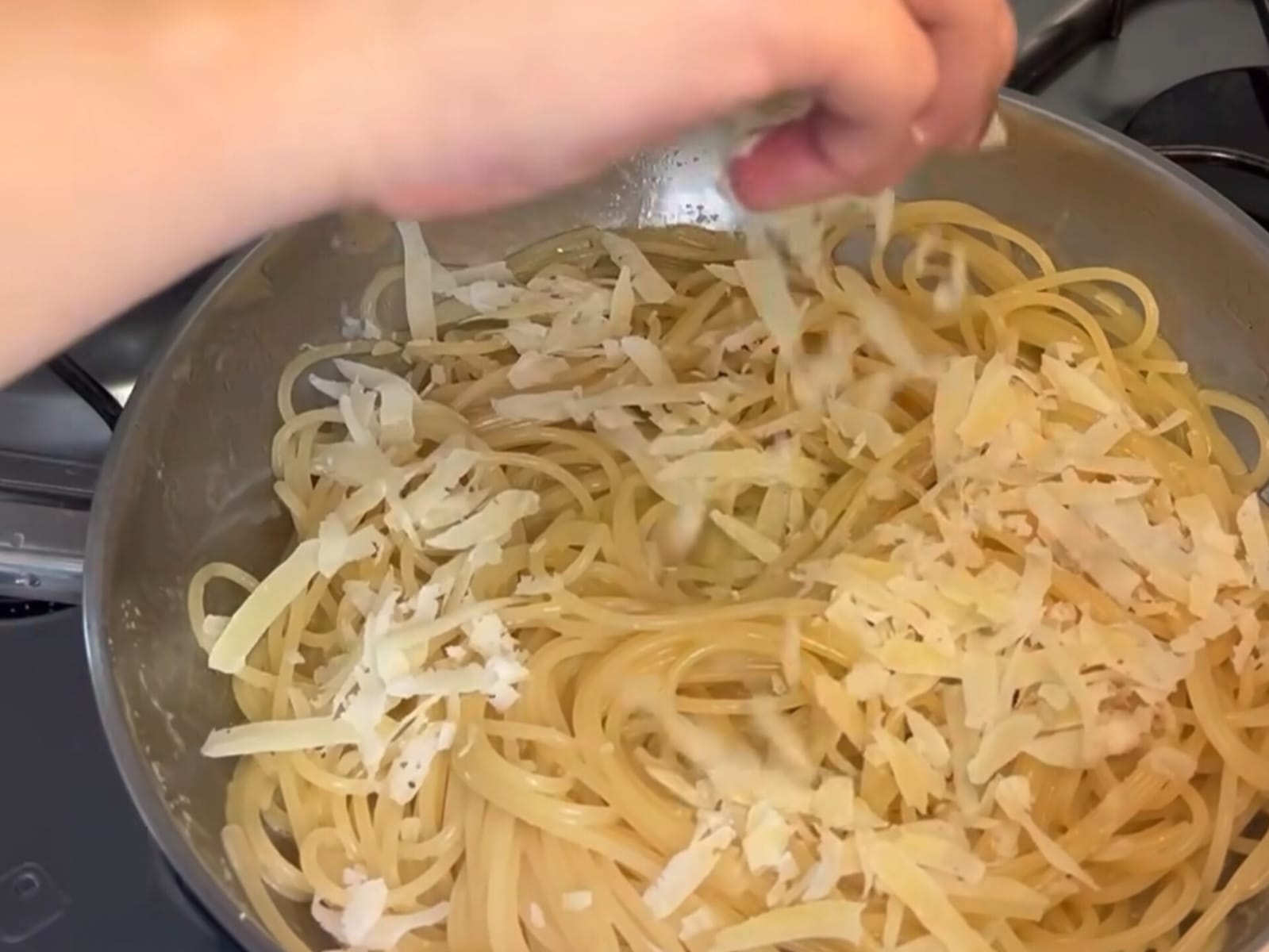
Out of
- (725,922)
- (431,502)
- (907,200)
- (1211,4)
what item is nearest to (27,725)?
(431,502)

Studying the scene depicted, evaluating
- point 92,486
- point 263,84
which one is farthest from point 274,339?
point 263,84

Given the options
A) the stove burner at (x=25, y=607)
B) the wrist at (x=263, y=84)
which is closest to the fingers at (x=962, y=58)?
the wrist at (x=263, y=84)

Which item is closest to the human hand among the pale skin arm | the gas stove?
the pale skin arm

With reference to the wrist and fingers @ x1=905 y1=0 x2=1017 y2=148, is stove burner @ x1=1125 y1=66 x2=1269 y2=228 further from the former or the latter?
the wrist

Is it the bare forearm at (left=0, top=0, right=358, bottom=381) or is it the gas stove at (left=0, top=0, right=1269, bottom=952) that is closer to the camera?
the bare forearm at (left=0, top=0, right=358, bottom=381)

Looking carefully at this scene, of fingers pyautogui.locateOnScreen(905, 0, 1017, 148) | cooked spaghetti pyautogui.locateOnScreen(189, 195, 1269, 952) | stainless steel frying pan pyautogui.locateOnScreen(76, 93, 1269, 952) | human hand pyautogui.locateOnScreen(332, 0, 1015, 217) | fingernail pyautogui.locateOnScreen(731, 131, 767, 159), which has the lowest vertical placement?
cooked spaghetti pyautogui.locateOnScreen(189, 195, 1269, 952)

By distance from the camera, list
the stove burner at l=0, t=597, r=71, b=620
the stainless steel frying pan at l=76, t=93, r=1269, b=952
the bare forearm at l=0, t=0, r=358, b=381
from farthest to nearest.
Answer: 1. the stove burner at l=0, t=597, r=71, b=620
2. the stainless steel frying pan at l=76, t=93, r=1269, b=952
3. the bare forearm at l=0, t=0, r=358, b=381

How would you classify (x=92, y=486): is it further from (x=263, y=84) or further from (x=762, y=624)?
(x=263, y=84)
